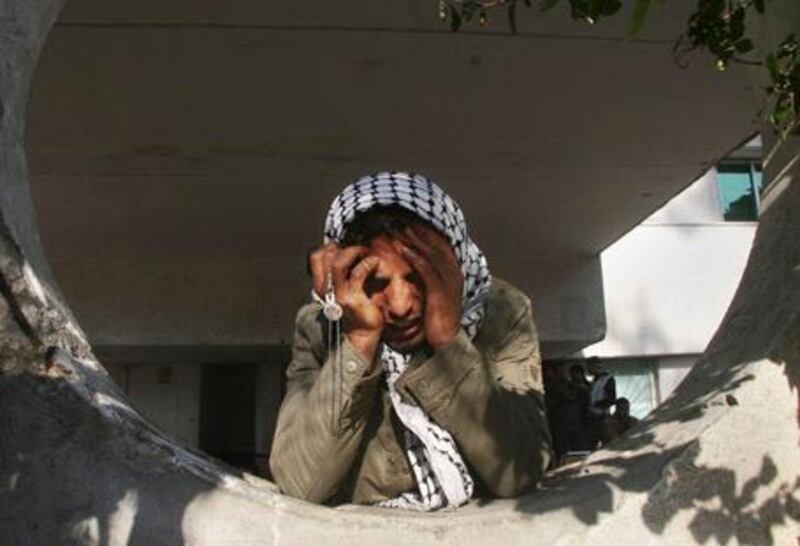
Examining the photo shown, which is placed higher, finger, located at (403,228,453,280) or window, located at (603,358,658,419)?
window, located at (603,358,658,419)

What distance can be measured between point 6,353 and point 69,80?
134 inches

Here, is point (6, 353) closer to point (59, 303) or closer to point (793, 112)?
point (59, 303)

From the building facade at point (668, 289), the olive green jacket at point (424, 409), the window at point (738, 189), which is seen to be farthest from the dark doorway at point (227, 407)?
the olive green jacket at point (424, 409)

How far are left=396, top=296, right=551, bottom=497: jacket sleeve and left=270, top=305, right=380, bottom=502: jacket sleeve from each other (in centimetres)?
11

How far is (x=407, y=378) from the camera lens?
1.85 m

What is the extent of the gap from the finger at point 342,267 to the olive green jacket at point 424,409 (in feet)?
0.42

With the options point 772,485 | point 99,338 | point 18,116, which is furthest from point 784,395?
point 99,338

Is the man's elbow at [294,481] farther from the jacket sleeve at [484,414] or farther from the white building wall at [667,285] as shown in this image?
the white building wall at [667,285]

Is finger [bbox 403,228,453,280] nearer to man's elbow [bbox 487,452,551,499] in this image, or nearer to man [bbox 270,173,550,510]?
man [bbox 270,173,550,510]

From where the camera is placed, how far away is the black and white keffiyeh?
75.9 inches

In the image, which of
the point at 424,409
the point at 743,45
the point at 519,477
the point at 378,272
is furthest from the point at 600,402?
the point at 378,272

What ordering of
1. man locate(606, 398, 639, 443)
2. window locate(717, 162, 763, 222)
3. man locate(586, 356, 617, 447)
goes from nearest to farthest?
man locate(606, 398, 639, 443)
man locate(586, 356, 617, 447)
window locate(717, 162, 763, 222)

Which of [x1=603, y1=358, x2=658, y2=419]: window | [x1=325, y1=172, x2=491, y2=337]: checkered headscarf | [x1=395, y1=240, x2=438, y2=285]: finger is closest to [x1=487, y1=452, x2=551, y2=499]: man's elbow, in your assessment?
[x1=325, y1=172, x2=491, y2=337]: checkered headscarf

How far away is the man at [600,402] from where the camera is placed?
9.88m
